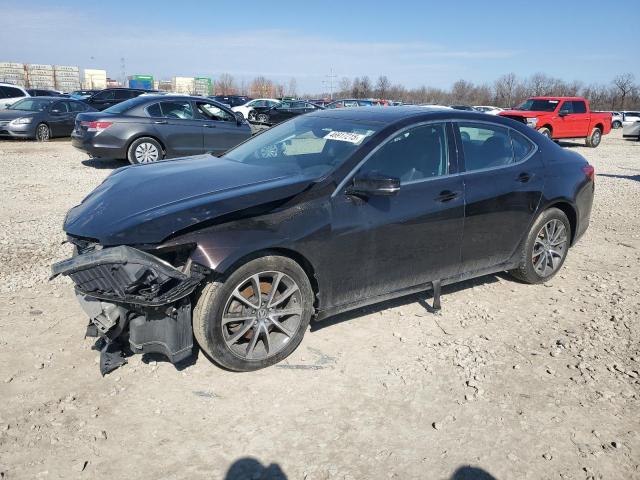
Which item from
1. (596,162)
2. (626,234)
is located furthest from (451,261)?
(596,162)

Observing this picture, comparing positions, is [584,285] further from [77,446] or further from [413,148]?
[77,446]

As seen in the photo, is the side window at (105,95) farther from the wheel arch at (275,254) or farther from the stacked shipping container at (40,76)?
the stacked shipping container at (40,76)

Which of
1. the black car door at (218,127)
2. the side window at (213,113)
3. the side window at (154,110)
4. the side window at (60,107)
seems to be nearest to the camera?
the side window at (154,110)

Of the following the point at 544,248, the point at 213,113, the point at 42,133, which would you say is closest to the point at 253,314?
the point at 544,248

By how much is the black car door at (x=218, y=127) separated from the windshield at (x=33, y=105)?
7.93 meters

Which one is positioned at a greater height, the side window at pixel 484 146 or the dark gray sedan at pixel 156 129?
the side window at pixel 484 146

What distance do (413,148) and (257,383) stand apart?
212 centimetres

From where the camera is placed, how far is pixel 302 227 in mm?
3369

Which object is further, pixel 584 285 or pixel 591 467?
pixel 584 285

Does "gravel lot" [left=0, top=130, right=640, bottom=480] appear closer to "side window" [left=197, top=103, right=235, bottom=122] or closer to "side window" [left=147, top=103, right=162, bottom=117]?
Result: "side window" [left=147, top=103, right=162, bottom=117]

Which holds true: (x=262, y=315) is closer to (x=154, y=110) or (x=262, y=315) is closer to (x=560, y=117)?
(x=154, y=110)

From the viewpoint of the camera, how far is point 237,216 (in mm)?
3162

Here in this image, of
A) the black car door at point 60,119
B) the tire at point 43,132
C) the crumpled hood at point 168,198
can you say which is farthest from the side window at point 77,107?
the crumpled hood at point 168,198

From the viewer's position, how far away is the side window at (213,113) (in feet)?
37.3
